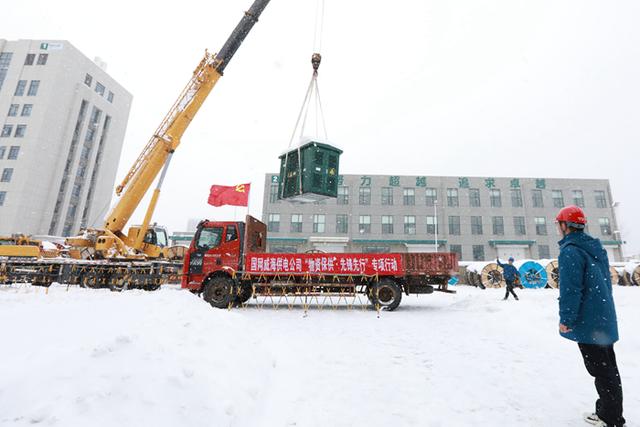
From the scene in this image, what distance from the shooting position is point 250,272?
10.7 metres

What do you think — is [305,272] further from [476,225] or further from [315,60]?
[476,225]

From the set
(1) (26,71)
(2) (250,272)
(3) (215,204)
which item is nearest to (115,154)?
(1) (26,71)

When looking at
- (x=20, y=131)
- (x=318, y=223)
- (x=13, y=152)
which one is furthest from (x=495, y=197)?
(x=20, y=131)

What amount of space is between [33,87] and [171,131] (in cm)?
5206

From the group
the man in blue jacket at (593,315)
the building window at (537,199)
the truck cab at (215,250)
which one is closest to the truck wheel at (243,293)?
the truck cab at (215,250)

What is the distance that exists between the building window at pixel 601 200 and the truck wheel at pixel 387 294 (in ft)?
164

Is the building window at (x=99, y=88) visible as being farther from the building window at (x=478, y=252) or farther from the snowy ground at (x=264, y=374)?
the building window at (x=478, y=252)

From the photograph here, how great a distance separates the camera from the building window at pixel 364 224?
1688 inches

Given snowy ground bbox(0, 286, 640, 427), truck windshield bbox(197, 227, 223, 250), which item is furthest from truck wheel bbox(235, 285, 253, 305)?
snowy ground bbox(0, 286, 640, 427)

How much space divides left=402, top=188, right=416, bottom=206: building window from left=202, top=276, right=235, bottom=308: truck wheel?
36881 millimetres

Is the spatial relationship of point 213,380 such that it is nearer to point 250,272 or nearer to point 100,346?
point 100,346

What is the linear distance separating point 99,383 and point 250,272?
8088mm

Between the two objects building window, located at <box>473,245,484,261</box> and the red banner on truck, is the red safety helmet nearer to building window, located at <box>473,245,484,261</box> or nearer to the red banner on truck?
the red banner on truck

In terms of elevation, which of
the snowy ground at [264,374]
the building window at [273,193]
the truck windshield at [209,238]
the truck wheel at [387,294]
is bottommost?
the snowy ground at [264,374]
